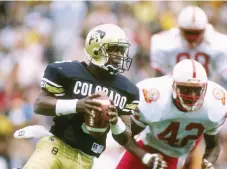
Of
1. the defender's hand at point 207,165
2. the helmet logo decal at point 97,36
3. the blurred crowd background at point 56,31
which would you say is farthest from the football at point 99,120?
the blurred crowd background at point 56,31

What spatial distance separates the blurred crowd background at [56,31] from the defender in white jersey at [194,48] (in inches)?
91.4

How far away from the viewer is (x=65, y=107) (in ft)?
20.6

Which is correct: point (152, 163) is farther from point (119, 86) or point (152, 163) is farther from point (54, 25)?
point (54, 25)

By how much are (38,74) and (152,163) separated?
5.07m

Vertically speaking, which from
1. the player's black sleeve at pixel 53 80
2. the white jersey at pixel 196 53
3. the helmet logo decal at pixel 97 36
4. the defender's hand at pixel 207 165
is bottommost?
the defender's hand at pixel 207 165

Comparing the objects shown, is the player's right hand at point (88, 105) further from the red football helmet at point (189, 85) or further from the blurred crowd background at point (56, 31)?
the blurred crowd background at point (56, 31)

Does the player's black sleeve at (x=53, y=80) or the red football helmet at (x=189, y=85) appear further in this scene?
the red football helmet at (x=189, y=85)

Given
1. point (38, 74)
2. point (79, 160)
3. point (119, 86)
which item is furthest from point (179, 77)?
point (38, 74)

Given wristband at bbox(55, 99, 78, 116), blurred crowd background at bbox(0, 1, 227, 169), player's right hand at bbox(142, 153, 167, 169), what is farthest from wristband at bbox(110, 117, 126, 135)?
blurred crowd background at bbox(0, 1, 227, 169)

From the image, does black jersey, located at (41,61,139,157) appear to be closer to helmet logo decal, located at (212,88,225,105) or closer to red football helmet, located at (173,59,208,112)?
red football helmet, located at (173,59,208,112)

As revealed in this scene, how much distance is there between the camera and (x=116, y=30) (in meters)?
6.57

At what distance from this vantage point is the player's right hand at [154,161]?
6.92m

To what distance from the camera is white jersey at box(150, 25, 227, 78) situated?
914 cm

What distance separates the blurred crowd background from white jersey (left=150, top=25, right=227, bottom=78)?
230 cm
